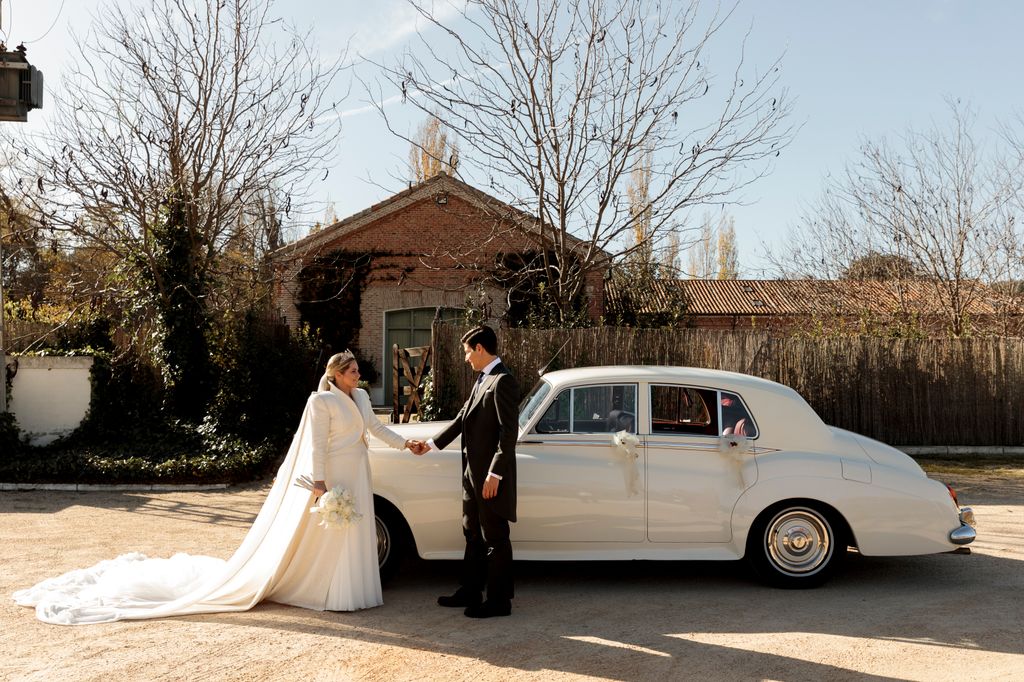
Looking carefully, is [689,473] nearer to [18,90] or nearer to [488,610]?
[488,610]

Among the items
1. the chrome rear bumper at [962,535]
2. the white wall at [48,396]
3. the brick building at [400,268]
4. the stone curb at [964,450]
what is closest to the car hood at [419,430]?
the chrome rear bumper at [962,535]

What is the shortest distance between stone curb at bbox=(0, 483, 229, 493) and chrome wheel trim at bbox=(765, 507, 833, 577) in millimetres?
8159

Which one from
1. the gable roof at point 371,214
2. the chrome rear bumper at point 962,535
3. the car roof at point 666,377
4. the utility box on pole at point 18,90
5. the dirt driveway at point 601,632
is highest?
the gable roof at point 371,214

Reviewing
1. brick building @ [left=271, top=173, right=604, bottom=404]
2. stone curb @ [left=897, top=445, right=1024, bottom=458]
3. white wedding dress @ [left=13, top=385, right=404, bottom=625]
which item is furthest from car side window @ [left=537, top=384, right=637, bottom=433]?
brick building @ [left=271, top=173, right=604, bottom=404]

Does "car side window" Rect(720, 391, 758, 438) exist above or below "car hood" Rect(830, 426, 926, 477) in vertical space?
above

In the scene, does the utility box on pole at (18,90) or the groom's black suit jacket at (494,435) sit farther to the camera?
the utility box on pole at (18,90)

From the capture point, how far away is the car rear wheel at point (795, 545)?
21.5 ft

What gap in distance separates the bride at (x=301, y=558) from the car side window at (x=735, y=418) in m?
2.73

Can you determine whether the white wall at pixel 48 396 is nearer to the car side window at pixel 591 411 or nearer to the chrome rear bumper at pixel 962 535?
the car side window at pixel 591 411

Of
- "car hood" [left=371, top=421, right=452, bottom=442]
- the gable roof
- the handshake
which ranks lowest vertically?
the handshake

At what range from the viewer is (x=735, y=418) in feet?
22.2

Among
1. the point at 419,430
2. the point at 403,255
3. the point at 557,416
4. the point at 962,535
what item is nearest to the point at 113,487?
the point at 419,430

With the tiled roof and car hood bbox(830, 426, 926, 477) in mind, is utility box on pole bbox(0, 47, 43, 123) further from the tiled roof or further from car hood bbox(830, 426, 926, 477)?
the tiled roof

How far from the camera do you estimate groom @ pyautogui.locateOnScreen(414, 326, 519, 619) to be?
5789mm
